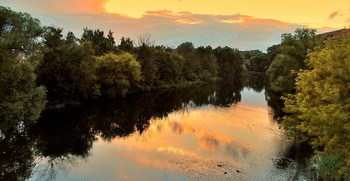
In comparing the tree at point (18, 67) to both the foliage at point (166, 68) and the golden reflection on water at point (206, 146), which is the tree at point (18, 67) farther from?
the foliage at point (166, 68)

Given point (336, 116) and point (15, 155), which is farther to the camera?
point (15, 155)

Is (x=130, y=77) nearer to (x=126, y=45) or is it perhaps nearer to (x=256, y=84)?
(x=126, y=45)

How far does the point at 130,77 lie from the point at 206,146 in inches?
1760

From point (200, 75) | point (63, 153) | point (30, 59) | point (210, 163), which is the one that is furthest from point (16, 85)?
point (200, 75)

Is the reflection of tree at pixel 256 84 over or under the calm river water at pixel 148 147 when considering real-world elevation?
under

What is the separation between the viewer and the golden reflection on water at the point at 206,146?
3003 cm

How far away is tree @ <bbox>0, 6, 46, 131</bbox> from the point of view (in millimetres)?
34562

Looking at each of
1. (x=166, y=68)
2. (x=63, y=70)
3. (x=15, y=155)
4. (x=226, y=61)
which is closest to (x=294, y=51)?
(x=166, y=68)

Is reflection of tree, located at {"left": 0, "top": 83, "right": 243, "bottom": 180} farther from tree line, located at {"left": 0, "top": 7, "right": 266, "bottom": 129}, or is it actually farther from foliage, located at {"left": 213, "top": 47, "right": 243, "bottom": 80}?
foliage, located at {"left": 213, "top": 47, "right": 243, "bottom": 80}

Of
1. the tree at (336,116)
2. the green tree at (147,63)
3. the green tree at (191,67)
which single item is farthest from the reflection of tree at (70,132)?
the green tree at (191,67)

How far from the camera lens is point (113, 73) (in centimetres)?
7181

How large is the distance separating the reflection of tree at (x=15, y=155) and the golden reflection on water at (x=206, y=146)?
23.3 feet

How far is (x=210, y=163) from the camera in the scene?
3112cm

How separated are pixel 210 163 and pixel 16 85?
21557mm
